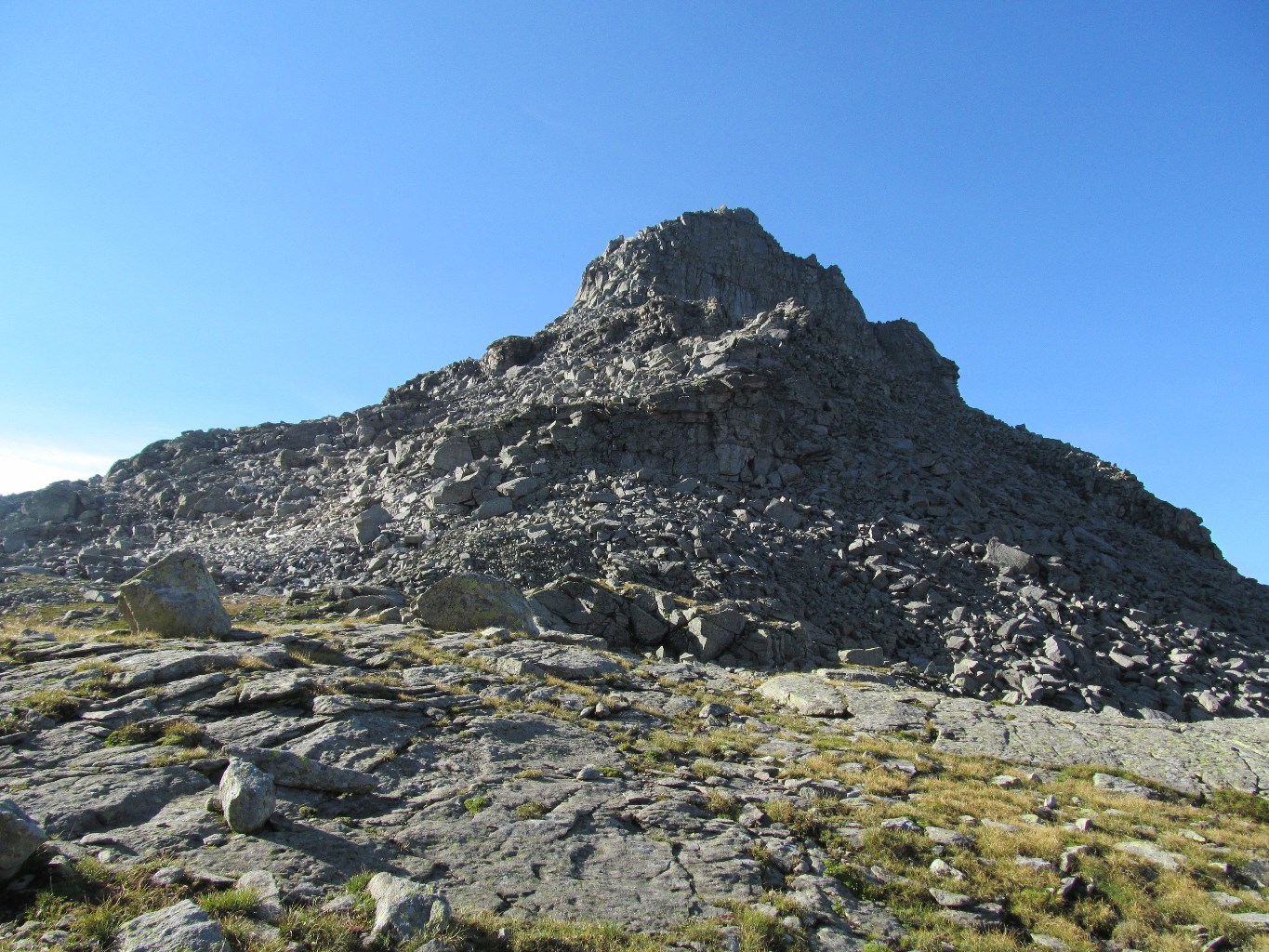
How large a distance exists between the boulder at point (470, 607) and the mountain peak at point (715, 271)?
5225 centimetres

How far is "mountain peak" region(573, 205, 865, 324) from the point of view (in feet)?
256

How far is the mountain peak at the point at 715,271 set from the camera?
256ft

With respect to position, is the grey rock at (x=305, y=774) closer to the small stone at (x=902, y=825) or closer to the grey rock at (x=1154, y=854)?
the small stone at (x=902, y=825)

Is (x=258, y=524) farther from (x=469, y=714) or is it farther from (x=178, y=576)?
(x=469, y=714)

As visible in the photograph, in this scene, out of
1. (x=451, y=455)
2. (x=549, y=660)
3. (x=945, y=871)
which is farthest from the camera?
(x=451, y=455)

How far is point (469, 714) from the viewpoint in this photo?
49.2 ft

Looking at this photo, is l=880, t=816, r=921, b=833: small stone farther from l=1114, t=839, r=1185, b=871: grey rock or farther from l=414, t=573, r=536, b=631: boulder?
l=414, t=573, r=536, b=631: boulder

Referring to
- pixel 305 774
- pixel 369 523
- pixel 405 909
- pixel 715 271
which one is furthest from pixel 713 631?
pixel 715 271

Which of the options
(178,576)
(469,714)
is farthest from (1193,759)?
(178,576)

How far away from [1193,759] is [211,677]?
23.3 meters

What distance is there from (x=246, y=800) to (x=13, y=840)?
2.33m

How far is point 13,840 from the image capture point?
24.0 ft

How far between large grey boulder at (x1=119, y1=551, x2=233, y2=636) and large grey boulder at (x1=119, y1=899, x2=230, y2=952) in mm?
14743

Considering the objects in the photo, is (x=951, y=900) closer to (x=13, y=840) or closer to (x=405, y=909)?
(x=405, y=909)
